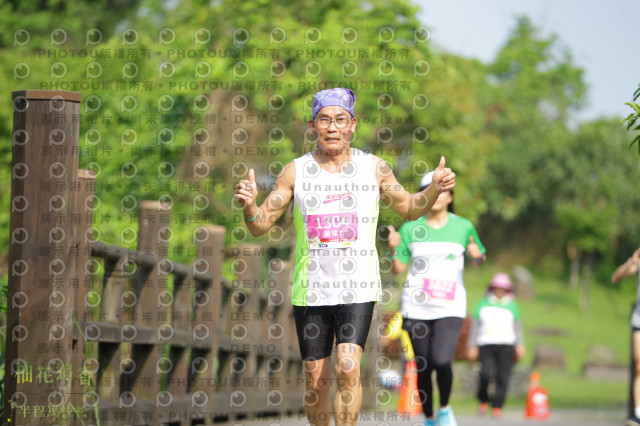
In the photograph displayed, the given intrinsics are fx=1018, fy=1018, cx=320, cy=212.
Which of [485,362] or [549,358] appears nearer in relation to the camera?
[485,362]

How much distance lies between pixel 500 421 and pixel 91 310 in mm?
6663

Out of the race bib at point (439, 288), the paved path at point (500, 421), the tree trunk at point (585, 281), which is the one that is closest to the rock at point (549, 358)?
the tree trunk at point (585, 281)

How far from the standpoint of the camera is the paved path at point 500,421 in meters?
10.7

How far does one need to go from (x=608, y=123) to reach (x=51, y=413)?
49.8 meters

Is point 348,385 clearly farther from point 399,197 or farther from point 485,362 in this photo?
point 485,362

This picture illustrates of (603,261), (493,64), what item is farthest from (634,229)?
(493,64)

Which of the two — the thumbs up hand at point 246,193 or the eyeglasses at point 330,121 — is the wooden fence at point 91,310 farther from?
the eyeglasses at point 330,121

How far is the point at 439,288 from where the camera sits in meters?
7.66

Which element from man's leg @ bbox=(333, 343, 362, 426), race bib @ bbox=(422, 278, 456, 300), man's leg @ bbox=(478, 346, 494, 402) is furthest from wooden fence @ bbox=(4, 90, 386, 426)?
man's leg @ bbox=(478, 346, 494, 402)

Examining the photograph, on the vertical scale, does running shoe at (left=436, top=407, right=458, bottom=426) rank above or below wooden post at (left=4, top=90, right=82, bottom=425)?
below

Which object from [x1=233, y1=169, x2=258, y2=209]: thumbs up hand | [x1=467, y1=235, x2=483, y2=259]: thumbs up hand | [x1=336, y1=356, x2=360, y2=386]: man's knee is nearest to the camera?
[x1=233, y1=169, x2=258, y2=209]: thumbs up hand

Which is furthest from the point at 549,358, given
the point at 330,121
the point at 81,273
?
the point at 81,273

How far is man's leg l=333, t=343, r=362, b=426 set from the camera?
548 cm

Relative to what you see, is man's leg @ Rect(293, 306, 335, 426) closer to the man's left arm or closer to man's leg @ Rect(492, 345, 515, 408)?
the man's left arm
